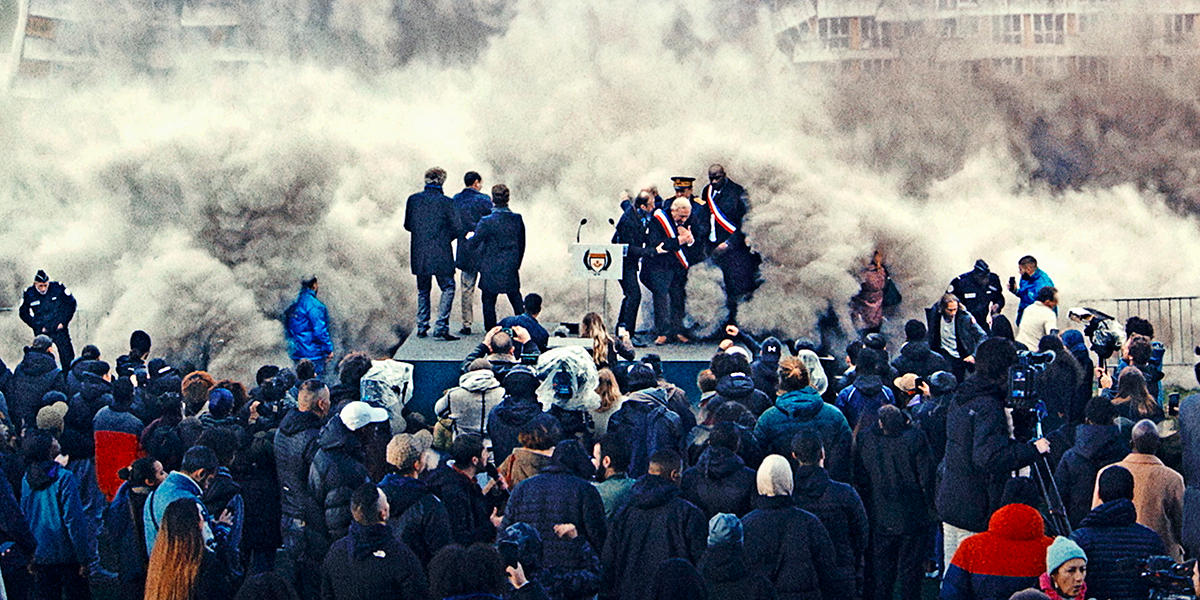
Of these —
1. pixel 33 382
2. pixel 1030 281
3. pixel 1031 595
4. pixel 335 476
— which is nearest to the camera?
pixel 1031 595

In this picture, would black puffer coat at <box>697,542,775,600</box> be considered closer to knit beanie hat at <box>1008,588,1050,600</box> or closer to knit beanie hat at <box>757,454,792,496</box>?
knit beanie hat at <box>757,454,792,496</box>

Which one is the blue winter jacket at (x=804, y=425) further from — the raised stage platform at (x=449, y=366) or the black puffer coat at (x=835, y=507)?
the raised stage platform at (x=449, y=366)

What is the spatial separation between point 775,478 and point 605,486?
955 millimetres

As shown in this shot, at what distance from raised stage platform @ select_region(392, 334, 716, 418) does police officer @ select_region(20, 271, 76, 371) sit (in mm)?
4103

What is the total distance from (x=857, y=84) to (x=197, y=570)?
48.3 ft

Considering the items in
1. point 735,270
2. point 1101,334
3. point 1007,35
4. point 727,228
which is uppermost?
point 1007,35

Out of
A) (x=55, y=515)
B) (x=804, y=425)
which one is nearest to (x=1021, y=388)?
(x=804, y=425)

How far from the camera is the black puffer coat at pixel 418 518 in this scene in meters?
6.06

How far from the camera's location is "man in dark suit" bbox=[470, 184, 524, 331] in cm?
1142

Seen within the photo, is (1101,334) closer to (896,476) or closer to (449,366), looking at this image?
(896,476)

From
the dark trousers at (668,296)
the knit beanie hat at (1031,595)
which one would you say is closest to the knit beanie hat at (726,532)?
the knit beanie hat at (1031,595)

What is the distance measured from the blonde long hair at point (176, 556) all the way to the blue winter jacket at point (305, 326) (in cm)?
696

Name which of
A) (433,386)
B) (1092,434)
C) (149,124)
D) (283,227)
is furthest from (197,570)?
(149,124)

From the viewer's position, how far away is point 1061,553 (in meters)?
5.21
